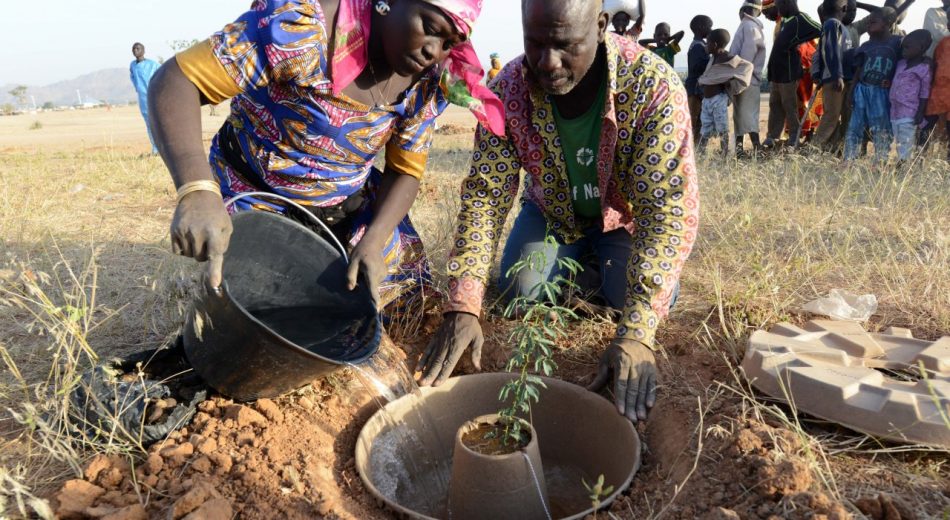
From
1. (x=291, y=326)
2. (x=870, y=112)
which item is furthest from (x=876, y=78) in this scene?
(x=291, y=326)

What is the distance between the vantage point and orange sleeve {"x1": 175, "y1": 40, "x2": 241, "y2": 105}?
177cm

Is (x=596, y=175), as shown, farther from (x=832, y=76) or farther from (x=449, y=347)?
(x=832, y=76)

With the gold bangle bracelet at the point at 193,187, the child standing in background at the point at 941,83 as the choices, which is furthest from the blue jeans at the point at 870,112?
the gold bangle bracelet at the point at 193,187

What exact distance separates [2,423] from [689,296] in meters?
2.45

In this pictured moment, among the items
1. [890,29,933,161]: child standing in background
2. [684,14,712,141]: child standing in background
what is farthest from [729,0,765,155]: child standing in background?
[890,29,933,161]: child standing in background

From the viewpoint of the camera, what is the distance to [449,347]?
7.06ft

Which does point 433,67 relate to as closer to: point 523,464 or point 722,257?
point 523,464

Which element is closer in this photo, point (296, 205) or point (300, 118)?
point (296, 205)

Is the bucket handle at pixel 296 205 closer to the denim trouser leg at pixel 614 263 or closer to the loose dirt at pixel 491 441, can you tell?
the loose dirt at pixel 491 441

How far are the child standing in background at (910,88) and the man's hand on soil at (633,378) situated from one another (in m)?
4.95

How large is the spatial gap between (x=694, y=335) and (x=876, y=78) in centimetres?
500

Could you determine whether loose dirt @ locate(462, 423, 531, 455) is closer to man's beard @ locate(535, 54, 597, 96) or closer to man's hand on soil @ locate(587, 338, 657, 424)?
man's hand on soil @ locate(587, 338, 657, 424)

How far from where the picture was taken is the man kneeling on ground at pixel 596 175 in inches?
76.4

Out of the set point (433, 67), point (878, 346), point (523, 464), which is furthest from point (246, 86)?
point (878, 346)
